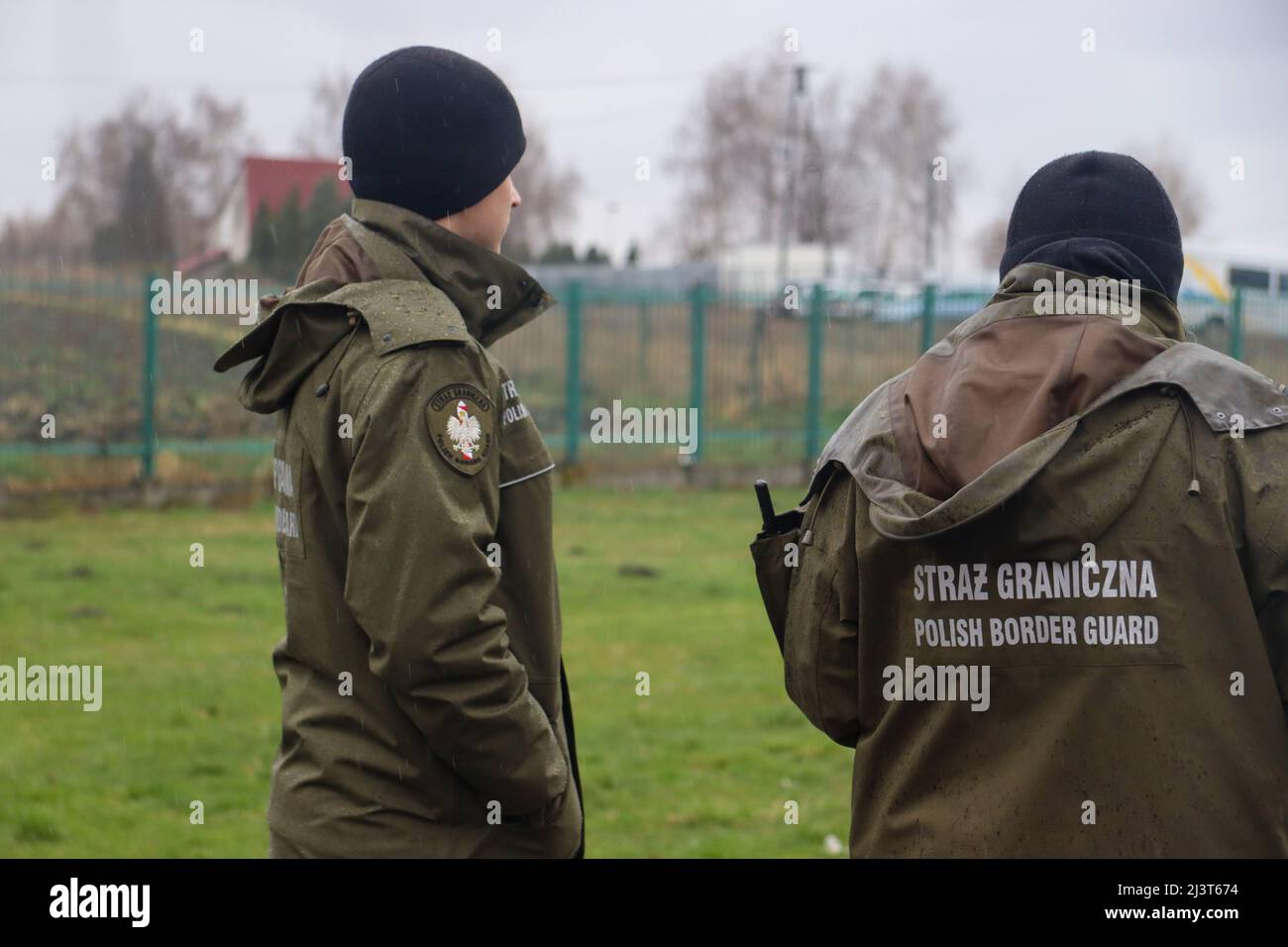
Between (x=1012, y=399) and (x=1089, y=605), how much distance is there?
0.34m

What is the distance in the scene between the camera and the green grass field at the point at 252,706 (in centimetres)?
492

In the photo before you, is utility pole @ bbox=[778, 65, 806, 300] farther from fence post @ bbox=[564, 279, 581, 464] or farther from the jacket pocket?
the jacket pocket

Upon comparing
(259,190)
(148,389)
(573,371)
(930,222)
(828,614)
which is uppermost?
(930,222)

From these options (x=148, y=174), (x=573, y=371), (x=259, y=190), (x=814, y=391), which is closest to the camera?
(x=259, y=190)

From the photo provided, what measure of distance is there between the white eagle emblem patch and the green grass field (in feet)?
9.39

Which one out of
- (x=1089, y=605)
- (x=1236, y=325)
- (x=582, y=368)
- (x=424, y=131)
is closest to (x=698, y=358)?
(x=582, y=368)

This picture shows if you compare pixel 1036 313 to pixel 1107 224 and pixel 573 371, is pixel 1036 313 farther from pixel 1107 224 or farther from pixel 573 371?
pixel 573 371

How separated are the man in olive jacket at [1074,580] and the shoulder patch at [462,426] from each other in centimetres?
61

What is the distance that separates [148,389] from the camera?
13.1m

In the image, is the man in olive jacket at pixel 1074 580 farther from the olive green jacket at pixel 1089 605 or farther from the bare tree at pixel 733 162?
the bare tree at pixel 733 162

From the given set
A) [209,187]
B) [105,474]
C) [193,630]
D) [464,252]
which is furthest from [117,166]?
[464,252]

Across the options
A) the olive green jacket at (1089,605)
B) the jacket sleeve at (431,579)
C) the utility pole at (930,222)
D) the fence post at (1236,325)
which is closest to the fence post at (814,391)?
the fence post at (1236,325)

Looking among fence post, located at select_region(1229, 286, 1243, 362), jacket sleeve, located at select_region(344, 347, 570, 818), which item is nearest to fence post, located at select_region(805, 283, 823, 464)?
fence post, located at select_region(1229, 286, 1243, 362)
